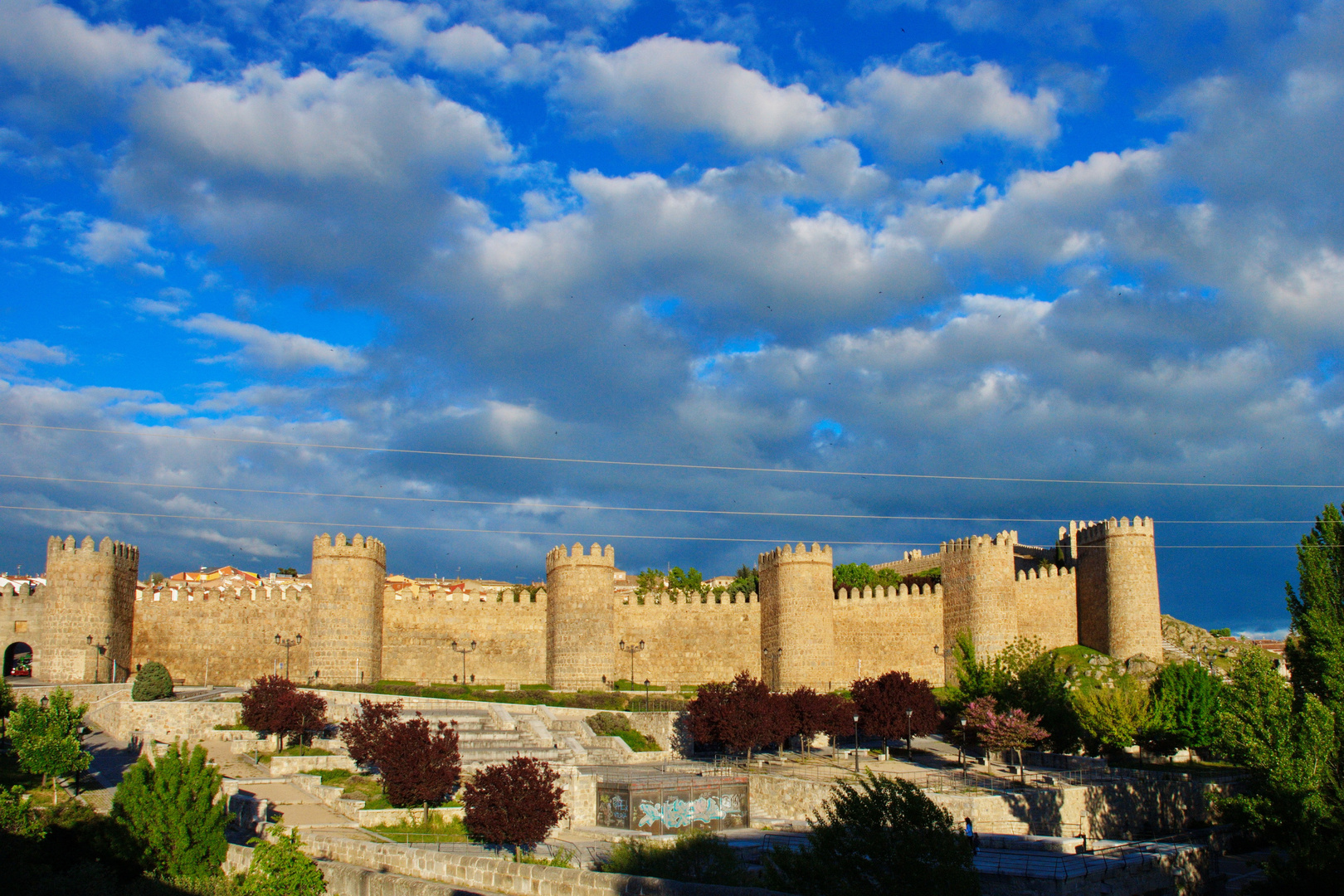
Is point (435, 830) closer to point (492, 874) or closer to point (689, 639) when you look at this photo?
point (492, 874)

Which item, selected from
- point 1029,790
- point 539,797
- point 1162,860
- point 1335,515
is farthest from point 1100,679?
point 539,797

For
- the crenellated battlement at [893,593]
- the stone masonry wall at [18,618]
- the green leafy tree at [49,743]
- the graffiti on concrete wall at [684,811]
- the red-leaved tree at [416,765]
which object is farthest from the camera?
the crenellated battlement at [893,593]

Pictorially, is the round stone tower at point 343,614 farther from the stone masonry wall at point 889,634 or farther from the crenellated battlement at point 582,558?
the stone masonry wall at point 889,634

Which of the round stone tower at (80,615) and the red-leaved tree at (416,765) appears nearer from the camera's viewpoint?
the red-leaved tree at (416,765)

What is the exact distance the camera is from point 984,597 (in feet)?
139

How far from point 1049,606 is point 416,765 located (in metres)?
30.4

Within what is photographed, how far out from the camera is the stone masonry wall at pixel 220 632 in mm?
39719

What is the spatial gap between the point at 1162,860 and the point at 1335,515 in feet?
69.9

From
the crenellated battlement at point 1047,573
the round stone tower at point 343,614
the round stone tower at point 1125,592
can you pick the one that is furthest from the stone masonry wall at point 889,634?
the round stone tower at point 343,614

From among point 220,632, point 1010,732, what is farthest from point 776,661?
point 220,632

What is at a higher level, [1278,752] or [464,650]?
[464,650]

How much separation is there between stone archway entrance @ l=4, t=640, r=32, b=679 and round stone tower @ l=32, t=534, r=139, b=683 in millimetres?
2427

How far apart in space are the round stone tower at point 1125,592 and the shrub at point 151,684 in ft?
114

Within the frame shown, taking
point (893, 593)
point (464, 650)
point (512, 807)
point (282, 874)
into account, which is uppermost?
point (893, 593)
